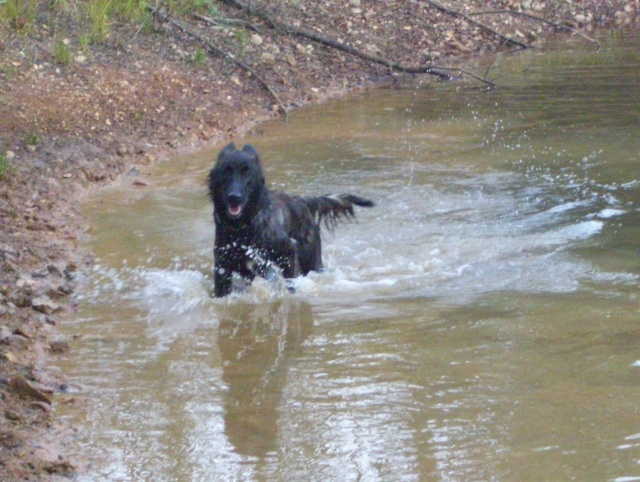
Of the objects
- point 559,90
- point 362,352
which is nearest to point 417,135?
point 559,90

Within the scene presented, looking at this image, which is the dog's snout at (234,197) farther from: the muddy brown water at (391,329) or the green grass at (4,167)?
the green grass at (4,167)

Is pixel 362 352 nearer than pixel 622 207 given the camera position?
Yes

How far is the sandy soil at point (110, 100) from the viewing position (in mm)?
6434

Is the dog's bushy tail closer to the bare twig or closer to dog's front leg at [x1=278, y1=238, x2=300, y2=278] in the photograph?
dog's front leg at [x1=278, y1=238, x2=300, y2=278]

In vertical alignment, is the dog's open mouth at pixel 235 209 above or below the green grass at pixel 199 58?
below

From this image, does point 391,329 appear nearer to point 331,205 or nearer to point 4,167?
point 331,205

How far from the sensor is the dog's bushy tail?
28.9 feet

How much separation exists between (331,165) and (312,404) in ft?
21.5

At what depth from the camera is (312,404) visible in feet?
18.1

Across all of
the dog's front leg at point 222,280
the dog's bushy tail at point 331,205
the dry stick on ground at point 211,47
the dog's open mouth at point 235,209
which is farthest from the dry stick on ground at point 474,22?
the dog's front leg at point 222,280

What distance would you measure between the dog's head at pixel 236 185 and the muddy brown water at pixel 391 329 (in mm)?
697

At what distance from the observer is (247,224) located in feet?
25.8

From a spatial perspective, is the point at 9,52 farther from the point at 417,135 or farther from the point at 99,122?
the point at 417,135

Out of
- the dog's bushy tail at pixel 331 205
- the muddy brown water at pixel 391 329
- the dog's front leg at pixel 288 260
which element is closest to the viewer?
the muddy brown water at pixel 391 329
